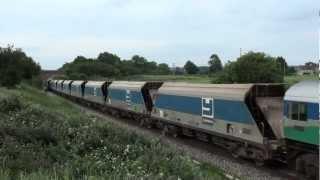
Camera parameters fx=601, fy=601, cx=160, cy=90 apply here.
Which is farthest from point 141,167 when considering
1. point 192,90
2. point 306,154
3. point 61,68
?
point 61,68

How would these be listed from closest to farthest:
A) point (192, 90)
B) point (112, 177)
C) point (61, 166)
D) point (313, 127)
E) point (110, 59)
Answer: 1. point (112, 177)
2. point (61, 166)
3. point (313, 127)
4. point (192, 90)
5. point (110, 59)

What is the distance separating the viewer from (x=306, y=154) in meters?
16.2

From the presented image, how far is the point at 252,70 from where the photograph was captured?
272 ft

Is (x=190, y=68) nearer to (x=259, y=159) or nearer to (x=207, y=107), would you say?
(x=207, y=107)

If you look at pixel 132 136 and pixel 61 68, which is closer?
pixel 132 136

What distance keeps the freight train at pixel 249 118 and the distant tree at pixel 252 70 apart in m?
45.9

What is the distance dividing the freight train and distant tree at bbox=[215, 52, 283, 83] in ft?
151

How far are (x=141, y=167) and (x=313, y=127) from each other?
242 inches

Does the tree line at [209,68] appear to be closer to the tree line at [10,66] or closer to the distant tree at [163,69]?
the distant tree at [163,69]

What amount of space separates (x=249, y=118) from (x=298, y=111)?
11.7ft

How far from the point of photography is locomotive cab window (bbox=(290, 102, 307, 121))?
52.3ft

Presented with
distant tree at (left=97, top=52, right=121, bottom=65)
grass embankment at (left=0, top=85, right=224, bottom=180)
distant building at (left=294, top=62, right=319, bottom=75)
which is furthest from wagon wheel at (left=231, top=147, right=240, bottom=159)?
distant tree at (left=97, top=52, right=121, bottom=65)

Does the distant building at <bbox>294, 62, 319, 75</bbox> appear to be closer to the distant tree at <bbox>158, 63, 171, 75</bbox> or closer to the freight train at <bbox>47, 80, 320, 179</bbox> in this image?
the freight train at <bbox>47, 80, 320, 179</bbox>

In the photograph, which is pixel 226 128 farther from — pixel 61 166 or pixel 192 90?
pixel 61 166
